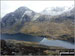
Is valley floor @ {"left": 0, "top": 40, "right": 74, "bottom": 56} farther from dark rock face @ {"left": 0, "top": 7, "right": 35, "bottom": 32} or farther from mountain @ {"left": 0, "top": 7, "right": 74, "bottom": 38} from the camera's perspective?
dark rock face @ {"left": 0, "top": 7, "right": 35, "bottom": 32}

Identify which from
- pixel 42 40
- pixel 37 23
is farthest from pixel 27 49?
pixel 37 23

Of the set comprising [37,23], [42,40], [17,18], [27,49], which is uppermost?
[17,18]

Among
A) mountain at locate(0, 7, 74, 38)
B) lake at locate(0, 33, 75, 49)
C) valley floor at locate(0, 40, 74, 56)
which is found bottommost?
valley floor at locate(0, 40, 74, 56)

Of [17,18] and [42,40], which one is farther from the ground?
[17,18]

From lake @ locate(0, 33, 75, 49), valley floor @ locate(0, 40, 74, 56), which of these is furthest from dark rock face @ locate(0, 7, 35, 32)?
valley floor @ locate(0, 40, 74, 56)

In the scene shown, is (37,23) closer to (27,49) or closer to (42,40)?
(42,40)

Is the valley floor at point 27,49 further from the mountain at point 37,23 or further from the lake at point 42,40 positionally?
the mountain at point 37,23

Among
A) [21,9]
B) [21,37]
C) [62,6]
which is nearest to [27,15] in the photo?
[21,9]

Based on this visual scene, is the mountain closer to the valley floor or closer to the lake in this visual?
the lake

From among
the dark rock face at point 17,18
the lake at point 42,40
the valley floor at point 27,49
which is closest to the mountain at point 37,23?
the dark rock face at point 17,18

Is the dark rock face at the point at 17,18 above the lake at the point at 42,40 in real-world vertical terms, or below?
above

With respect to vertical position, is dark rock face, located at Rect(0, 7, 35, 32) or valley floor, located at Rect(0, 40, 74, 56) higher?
dark rock face, located at Rect(0, 7, 35, 32)
